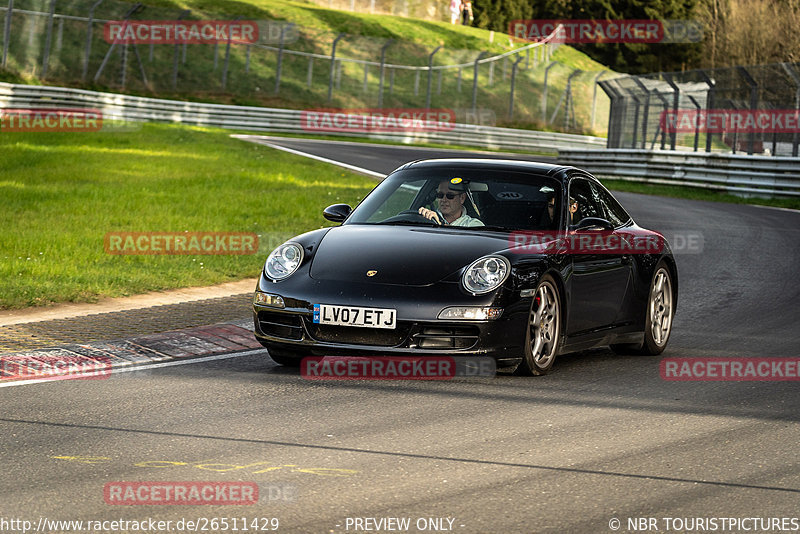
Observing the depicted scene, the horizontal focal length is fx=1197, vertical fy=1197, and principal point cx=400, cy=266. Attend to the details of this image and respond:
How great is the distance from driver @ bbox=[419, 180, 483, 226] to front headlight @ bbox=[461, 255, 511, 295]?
88cm

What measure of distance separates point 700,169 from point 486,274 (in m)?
21.6

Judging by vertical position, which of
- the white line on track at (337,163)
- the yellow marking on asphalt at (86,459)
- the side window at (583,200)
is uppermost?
the side window at (583,200)

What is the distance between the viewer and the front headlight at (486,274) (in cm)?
742

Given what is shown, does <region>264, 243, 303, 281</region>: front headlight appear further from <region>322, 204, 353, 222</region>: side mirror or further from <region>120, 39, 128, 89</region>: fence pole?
<region>120, 39, 128, 89</region>: fence pole

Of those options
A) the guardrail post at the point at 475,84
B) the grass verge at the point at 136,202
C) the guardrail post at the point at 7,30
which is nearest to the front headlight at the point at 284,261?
the grass verge at the point at 136,202

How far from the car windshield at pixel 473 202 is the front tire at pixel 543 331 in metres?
0.60

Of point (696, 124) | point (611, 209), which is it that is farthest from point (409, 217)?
point (696, 124)

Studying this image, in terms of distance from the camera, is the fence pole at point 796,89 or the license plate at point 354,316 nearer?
the license plate at point 354,316

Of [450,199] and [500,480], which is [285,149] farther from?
[500,480]

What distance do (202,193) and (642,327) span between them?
11780 mm

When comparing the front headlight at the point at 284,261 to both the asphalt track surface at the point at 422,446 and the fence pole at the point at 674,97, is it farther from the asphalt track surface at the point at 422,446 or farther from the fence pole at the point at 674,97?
the fence pole at the point at 674,97

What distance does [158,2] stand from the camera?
56.5m

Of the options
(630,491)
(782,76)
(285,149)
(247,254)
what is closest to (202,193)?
(247,254)

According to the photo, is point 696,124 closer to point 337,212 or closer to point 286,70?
point 337,212
